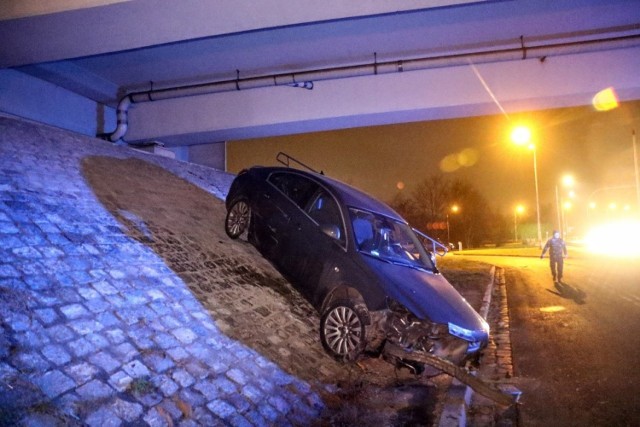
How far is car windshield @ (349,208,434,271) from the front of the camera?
5566mm

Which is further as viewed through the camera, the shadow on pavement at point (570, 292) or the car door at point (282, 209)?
the shadow on pavement at point (570, 292)

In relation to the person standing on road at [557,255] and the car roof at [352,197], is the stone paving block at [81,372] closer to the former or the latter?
the car roof at [352,197]

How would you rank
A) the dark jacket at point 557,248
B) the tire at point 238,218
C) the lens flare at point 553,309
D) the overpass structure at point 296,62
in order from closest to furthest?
the tire at point 238,218, the overpass structure at point 296,62, the lens flare at point 553,309, the dark jacket at point 557,248

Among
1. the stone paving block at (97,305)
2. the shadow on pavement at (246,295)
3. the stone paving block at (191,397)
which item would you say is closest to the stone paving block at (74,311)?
the stone paving block at (97,305)

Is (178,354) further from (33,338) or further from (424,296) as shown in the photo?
(424,296)

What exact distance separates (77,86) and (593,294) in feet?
54.8

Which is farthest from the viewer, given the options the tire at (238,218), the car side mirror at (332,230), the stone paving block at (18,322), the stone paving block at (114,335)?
the tire at (238,218)

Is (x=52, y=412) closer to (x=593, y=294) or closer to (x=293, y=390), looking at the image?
(x=293, y=390)

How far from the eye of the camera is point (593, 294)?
33.2ft

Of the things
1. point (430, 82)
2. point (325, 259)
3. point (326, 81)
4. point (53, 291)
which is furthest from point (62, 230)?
point (430, 82)

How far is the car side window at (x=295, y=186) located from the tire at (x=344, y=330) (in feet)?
6.00

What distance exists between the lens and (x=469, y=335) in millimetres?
4676

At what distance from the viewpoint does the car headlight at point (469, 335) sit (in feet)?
15.1

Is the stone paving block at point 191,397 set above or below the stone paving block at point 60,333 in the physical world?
below
